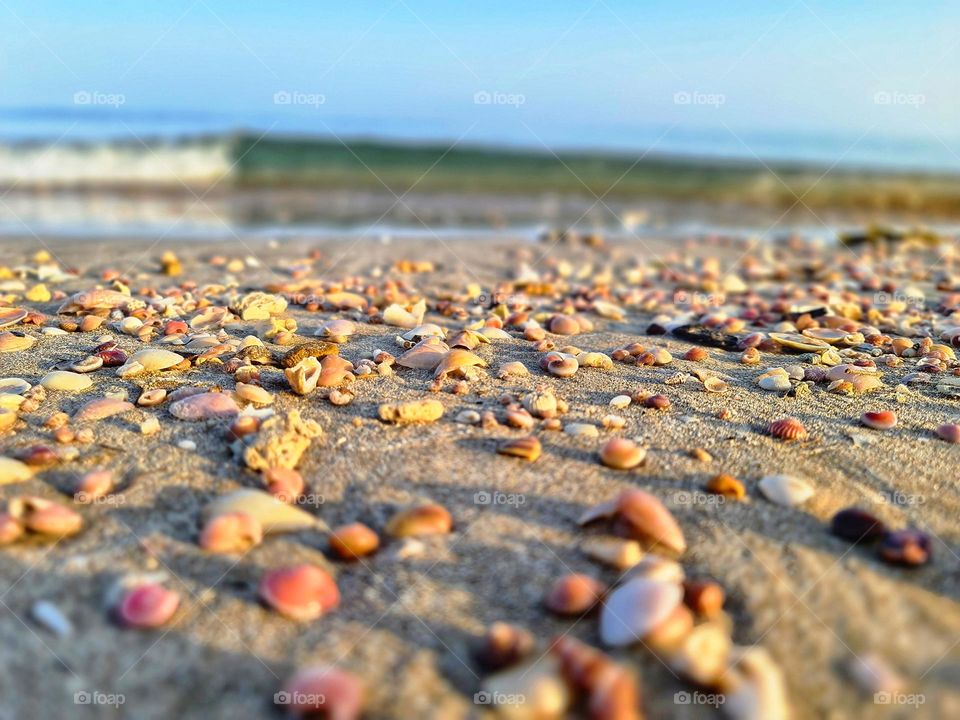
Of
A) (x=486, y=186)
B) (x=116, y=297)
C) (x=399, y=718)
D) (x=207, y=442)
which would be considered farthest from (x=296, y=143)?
(x=399, y=718)

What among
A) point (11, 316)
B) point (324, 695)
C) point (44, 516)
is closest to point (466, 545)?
point (324, 695)

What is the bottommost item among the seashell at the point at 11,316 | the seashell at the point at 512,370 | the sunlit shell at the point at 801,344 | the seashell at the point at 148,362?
the sunlit shell at the point at 801,344

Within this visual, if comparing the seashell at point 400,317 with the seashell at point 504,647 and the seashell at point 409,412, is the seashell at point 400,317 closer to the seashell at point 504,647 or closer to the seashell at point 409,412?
the seashell at point 409,412

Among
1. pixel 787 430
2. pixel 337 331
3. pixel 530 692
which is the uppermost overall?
pixel 337 331

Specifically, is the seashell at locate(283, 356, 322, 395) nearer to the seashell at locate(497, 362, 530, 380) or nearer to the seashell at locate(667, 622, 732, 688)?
the seashell at locate(497, 362, 530, 380)

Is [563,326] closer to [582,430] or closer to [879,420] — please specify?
[582,430]

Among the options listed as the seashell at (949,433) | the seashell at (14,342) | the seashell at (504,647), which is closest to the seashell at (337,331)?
the seashell at (14,342)

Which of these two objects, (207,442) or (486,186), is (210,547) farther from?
(486,186)
